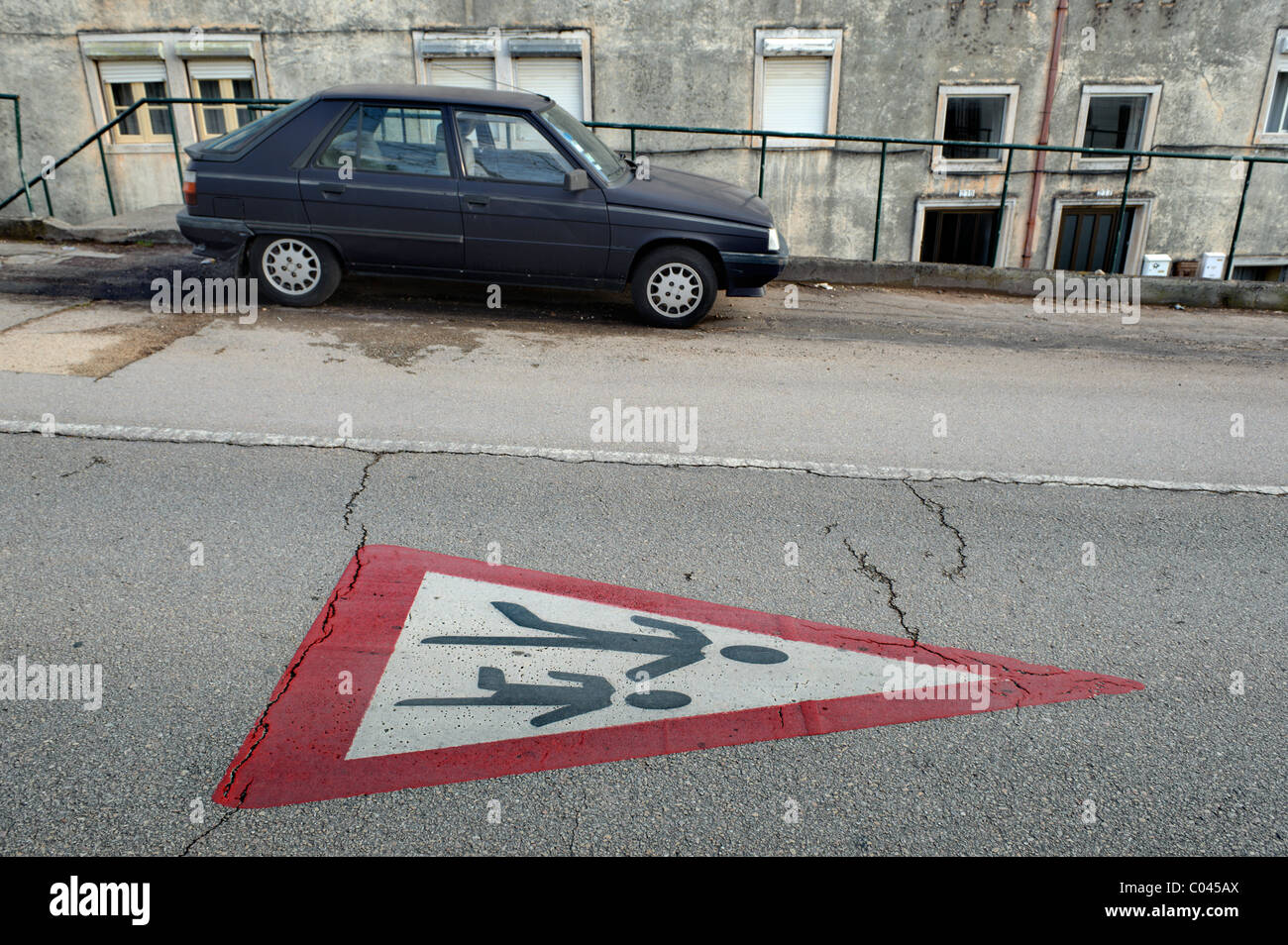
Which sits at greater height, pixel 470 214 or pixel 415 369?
pixel 470 214

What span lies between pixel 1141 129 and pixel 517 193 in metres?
14.0

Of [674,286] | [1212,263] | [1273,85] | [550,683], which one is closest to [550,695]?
[550,683]

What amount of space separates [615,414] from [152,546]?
304 cm

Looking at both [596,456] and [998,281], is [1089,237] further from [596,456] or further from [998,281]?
[596,456]

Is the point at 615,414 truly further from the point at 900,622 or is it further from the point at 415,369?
the point at 900,622

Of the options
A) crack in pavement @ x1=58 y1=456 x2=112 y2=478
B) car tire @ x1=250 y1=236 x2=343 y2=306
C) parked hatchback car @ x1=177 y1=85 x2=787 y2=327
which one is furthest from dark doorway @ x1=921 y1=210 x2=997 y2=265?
crack in pavement @ x1=58 y1=456 x2=112 y2=478

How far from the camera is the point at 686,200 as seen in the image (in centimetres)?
824

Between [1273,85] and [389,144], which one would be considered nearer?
[389,144]

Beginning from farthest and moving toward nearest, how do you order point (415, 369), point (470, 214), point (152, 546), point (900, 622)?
point (470, 214), point (415, 369), point (152, 546), point (900, 622)

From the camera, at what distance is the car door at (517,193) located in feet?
26.5

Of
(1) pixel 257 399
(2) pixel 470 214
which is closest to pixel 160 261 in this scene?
(2) pixel 470 214

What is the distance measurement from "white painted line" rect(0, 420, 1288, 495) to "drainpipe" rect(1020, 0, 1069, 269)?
13018mm
